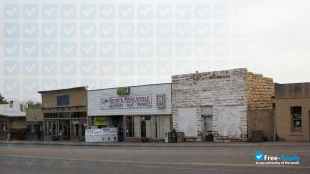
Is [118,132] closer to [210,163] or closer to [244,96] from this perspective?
[244,96]

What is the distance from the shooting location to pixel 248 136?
40312 millimetres

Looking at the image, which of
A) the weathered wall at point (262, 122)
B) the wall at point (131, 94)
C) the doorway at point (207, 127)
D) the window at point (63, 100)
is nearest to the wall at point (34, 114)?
the window at point (63, 100)

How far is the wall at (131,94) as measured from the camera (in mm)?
47125

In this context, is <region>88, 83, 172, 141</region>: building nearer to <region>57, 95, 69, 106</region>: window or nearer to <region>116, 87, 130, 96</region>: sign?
<region>116, 87, 130, 96</region>: sign

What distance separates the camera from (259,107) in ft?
138

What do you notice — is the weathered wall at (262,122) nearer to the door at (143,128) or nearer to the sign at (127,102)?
the sign at (127,102)

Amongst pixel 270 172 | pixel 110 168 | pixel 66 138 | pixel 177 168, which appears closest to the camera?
pixel 270 172

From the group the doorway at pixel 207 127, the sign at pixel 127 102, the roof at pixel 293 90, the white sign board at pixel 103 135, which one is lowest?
the white sign board at pixel 103 135

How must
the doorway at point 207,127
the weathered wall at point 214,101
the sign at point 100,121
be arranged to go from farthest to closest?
1. the sign at point 100,121
2. the doorway at point 207,127
3. the weathered wall at point 214,101

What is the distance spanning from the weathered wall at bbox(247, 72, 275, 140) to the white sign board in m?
15.4

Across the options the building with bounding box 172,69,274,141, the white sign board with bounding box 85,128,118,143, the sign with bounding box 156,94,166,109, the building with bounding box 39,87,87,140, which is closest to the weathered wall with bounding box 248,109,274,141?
the building with bounding box 172,69,274,141

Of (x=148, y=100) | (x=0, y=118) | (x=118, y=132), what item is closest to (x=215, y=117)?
(x=148, y=100)

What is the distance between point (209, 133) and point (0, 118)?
4376cm

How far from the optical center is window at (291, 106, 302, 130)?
125ft
